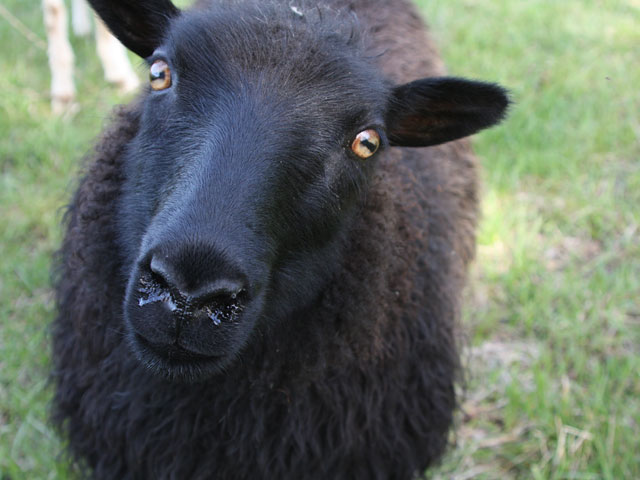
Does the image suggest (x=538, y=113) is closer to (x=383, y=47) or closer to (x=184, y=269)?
(x=383, y=47)

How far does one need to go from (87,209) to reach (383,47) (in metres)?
1.84

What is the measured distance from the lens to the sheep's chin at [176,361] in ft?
6.15

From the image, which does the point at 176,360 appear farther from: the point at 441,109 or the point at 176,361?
the point at 441,109

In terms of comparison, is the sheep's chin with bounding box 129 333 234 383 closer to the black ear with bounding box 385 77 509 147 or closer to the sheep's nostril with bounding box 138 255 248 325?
the sheep's nostril with bounding box 138 255 248 325

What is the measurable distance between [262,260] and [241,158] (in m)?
0.33

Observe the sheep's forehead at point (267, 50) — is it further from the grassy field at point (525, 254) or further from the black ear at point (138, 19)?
the grassy field at point (525, 254)

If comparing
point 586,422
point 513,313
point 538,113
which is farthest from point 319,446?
point 538,113

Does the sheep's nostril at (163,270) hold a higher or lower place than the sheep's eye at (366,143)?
higher

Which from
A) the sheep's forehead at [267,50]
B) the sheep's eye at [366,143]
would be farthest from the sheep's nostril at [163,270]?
the sheep's eye at [366,143]

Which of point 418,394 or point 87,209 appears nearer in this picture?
point 87,209

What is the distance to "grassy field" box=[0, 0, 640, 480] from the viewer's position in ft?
11.1

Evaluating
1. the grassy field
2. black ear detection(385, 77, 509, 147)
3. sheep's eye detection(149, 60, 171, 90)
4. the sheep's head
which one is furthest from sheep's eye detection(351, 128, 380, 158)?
the grassy field

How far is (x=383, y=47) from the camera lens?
11.4ft

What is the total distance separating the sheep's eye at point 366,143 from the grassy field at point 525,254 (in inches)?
67.4
